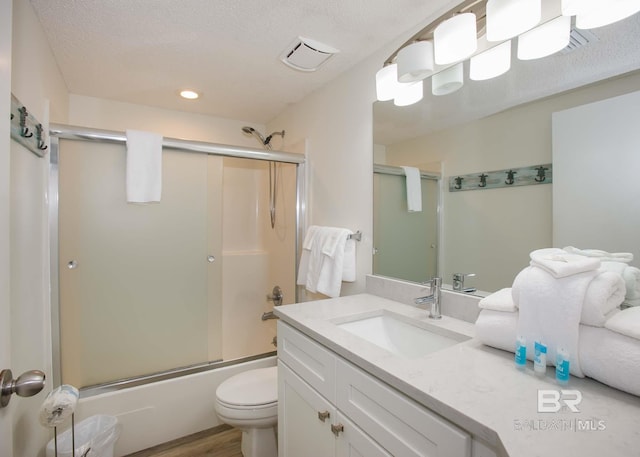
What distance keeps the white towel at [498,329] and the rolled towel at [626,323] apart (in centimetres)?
20

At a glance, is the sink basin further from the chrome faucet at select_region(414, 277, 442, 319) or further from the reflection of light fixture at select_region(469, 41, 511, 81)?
the reflection of light fixture at select_region(469, 41, 511, 81)

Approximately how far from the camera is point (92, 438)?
141 cm

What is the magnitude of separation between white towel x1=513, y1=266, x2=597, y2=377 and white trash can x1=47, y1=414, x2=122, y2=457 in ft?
5.80

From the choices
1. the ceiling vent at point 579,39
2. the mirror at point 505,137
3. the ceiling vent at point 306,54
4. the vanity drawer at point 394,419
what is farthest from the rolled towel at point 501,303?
the ceiling vent at point 306,54

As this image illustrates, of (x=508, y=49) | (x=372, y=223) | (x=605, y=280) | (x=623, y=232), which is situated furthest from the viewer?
(x=372, y=223)

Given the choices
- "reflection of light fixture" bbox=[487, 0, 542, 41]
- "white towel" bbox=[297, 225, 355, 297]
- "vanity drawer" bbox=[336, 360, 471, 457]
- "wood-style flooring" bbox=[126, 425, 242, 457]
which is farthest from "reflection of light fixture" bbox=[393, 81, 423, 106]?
"wood-style flooring" bbox=[126, 425, 242, 457]

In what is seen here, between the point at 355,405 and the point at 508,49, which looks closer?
the point at 355,405

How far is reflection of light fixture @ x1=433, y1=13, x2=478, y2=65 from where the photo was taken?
3.39 feet

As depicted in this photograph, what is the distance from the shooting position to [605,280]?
69 centimetres

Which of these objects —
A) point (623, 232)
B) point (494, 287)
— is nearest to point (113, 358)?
point (494, 287)

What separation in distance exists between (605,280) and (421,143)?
90cm

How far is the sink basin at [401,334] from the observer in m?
1.09

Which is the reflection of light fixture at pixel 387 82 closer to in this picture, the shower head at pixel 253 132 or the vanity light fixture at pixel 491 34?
the vanity light fixture at pixel 491 34

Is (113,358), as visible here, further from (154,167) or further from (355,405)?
(355,405)
